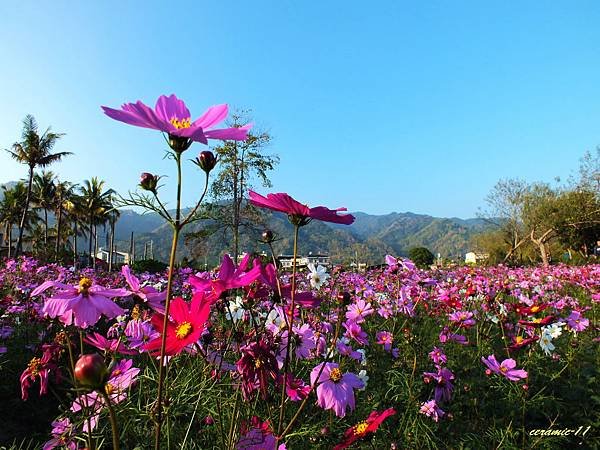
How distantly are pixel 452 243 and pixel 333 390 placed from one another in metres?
196

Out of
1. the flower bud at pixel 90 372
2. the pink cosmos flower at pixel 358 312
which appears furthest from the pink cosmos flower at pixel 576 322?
the flower bud at pixel 90 372

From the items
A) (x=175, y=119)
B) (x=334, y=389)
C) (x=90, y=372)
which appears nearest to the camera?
(x=90, y=372)

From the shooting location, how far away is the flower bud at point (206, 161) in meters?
0.69

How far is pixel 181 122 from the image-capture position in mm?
706

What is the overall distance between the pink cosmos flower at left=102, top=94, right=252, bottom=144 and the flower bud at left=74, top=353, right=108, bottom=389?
1.07ft

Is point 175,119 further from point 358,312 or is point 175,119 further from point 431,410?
point 431,410

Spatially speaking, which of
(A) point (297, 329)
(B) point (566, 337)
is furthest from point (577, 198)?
(A) point (297, 329)

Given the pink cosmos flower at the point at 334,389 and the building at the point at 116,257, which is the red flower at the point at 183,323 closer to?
the pink cosmos flower at the point at 334,389

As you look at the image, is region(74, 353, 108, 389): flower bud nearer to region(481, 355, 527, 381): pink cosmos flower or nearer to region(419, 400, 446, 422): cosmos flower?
region(419, 400, 446, 422): cosmos flower

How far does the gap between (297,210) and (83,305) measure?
1.44ft

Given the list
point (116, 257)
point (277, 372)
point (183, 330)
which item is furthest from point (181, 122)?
point (116, 257)

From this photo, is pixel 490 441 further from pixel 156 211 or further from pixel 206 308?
pixel 156 211

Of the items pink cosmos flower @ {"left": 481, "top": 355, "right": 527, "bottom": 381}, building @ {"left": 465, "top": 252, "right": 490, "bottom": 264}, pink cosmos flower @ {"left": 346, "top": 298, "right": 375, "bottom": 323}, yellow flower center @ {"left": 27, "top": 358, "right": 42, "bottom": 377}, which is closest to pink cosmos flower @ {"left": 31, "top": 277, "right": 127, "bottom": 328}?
yellow flower center @ {"left": 27, "top": 358, "right": 42, "bottom": 377}

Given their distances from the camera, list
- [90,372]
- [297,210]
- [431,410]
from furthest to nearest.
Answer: [431,410]
[297,210]
[90,372]
